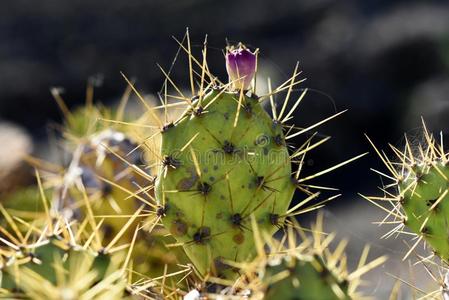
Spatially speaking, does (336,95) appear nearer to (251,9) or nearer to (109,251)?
(251,9)

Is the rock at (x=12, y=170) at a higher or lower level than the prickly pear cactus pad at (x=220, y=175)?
lower

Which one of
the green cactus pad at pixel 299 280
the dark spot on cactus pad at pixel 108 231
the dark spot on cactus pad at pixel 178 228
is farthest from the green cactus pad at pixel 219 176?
the dark spot on cactus pad at pixel 108 231

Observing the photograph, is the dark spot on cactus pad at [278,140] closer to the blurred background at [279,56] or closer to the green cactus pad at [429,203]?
the green cactus pad at [429,203]

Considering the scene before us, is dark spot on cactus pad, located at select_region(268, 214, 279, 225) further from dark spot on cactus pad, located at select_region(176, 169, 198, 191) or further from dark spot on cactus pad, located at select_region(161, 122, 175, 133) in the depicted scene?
dark spot on cactus pad, located at select_region(161, 122, 175, 133)

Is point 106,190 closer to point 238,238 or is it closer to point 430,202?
point 238,238

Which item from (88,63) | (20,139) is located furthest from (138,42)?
(20,139)

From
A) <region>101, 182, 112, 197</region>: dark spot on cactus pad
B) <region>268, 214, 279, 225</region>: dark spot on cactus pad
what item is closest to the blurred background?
<region>101, 182, 112, 197</region>: dark spot on cactus pad

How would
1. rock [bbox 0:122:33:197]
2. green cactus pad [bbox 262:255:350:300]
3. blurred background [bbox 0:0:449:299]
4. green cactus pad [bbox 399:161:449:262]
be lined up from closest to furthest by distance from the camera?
green cactus pad [bbox 262:255:350:300]
green cactus pad [bbox 399:161:449:262]
rock [bbox 0:122:33:197]
blurred background [bbox 0:0:449:299]

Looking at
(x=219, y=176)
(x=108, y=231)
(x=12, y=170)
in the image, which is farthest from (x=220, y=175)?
(x=12, y=170)
